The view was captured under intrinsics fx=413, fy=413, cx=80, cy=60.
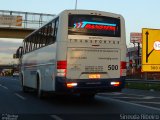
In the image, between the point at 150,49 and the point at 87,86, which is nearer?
the point at 87,86

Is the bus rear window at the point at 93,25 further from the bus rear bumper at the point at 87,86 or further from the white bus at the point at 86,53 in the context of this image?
the bus rear bumper at the point at 87,86

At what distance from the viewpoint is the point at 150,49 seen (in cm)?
3662

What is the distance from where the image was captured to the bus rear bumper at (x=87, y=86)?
14172mm

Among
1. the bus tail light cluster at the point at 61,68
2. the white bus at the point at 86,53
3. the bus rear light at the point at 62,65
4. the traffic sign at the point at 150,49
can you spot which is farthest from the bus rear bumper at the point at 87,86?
the traffic sign at the point at 150,49

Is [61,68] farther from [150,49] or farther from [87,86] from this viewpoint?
[150,49]

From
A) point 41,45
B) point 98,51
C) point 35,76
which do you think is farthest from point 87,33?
point 35,76

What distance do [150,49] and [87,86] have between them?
2311 cm

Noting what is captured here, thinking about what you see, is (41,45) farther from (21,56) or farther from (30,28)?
(30,28)

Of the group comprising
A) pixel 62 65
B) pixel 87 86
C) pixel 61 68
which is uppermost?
pixel 62 65

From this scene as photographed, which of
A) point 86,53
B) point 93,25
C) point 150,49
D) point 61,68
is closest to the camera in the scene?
point 61,68

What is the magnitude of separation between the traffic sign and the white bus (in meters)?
19.9

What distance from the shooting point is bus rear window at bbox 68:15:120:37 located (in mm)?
14656

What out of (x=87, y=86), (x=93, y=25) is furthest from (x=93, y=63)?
(x=93, y=25)

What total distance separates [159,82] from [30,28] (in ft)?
65.6
